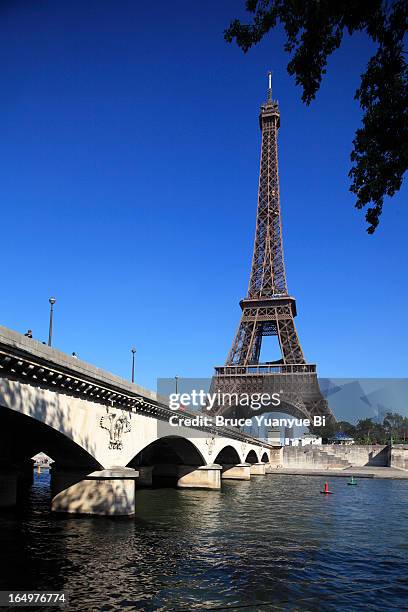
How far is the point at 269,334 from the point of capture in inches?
4279

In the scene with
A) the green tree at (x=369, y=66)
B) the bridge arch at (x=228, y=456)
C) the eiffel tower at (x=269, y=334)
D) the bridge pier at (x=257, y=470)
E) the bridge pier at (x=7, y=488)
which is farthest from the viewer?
the eiffel tower at (x=269, y=334)

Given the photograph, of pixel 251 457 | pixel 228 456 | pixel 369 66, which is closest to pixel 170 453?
pixel 228 456

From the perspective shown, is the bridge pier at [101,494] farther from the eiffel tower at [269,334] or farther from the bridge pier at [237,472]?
the eiffel tower at [269,334]

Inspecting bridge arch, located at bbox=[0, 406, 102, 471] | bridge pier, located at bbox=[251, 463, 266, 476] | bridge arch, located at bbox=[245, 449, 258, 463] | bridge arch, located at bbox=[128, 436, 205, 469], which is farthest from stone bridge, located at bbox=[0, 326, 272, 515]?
bridge pier, located at bbox=[251, 463, 266, 476]

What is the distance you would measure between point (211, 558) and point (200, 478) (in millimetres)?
28562

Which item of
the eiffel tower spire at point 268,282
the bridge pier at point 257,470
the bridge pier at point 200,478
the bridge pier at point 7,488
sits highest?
the eiffel tower spire at point 268,282

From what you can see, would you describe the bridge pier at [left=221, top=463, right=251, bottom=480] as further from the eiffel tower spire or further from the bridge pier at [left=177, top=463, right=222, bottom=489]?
the eiffel tower spire

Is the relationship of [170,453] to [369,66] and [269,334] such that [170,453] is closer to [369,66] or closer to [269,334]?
A: [369,66]

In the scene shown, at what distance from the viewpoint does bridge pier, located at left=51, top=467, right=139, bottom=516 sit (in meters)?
25.0

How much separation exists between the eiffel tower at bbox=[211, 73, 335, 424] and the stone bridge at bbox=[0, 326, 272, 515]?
57.8 metres

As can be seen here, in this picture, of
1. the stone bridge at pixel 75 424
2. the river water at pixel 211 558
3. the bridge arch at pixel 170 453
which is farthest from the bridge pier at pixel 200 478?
the river water at pixel 211 558

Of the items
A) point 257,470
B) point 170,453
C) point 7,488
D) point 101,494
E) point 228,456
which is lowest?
point 257,470

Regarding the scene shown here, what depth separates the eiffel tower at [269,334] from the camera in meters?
93.6

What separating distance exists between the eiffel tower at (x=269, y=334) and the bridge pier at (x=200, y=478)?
46844 mm
